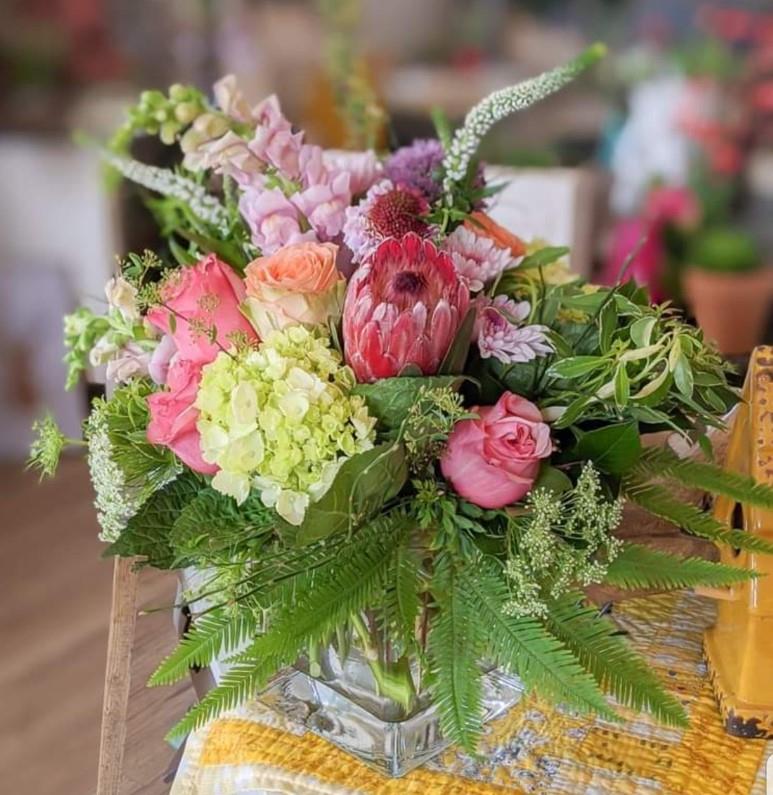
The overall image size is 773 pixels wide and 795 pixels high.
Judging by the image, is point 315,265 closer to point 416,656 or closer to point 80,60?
point 416,656

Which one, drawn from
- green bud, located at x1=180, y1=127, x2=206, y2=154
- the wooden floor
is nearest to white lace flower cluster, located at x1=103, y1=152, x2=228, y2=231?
green bud, located at x1=180, y1=127, x2=206, y2=154

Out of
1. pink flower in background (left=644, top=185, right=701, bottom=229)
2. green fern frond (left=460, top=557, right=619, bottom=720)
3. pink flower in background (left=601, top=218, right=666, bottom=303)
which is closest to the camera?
green fern frond (left=460, top=557, right=619, bottom=720)

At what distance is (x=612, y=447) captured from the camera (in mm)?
624

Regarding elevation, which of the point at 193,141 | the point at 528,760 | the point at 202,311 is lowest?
the point at 528,760

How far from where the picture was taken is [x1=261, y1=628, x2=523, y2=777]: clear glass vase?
0.68 metres

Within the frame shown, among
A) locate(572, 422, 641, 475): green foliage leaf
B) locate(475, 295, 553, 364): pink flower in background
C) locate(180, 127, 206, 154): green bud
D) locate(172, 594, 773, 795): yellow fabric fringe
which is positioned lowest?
locate(172, 594, 773, 795): yellow fabric fringe

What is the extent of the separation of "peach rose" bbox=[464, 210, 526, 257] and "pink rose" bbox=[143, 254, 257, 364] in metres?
0.20

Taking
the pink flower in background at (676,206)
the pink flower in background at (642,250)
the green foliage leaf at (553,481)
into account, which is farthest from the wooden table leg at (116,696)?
the pink flower in background at (676,206)

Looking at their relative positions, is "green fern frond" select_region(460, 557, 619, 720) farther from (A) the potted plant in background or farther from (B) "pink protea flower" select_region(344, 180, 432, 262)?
(A) the potted plant in background

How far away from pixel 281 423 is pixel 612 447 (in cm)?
20

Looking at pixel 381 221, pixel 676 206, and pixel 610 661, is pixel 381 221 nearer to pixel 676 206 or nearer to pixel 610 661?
pixel 610 661

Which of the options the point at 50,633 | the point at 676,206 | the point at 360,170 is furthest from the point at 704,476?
the point at 676,206

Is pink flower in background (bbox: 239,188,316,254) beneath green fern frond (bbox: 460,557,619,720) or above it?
above

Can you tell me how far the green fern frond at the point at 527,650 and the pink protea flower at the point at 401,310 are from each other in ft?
0.43
